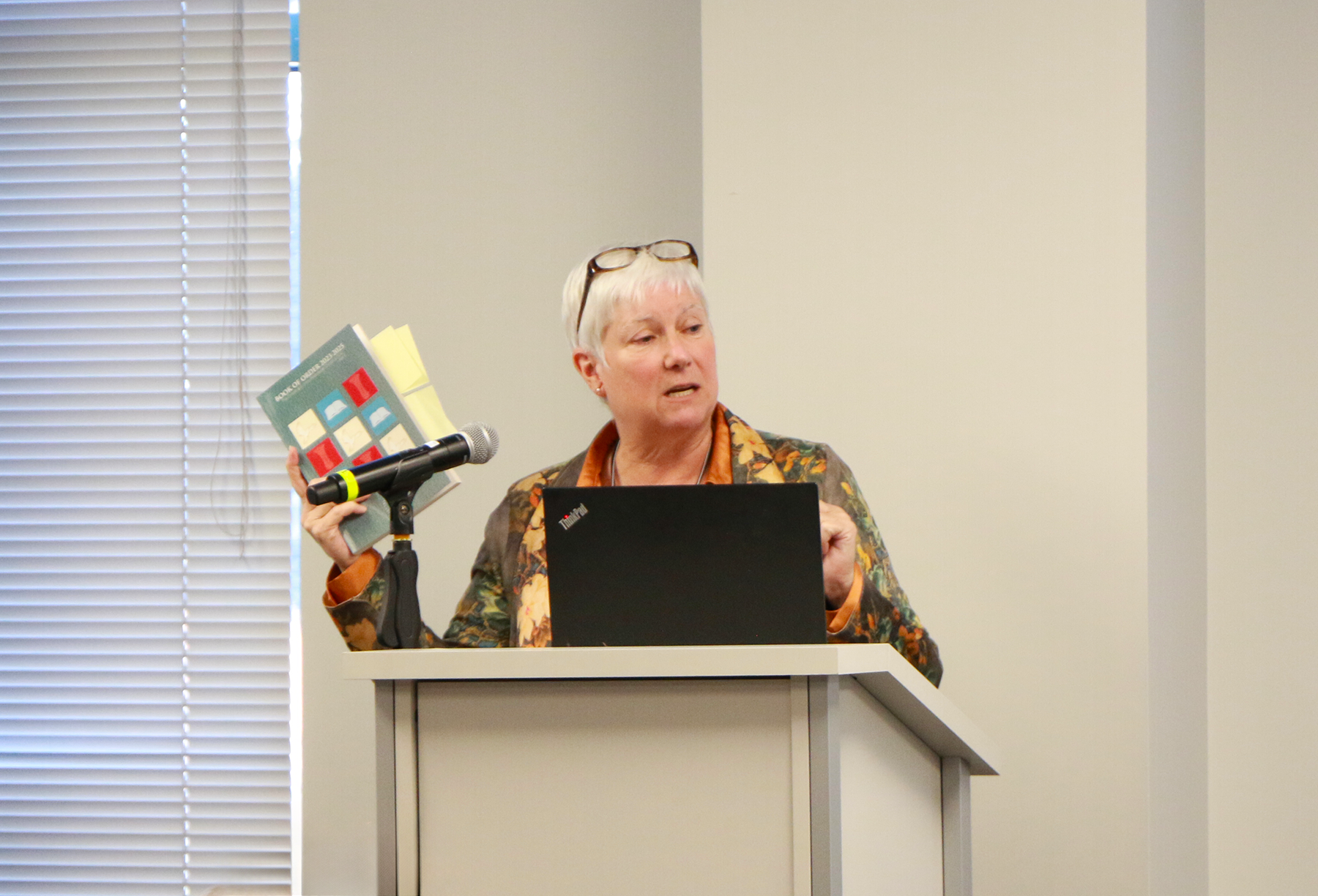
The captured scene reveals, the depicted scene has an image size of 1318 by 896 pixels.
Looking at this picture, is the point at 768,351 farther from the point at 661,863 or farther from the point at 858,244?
the point at 661,863

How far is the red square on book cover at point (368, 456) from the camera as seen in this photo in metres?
1.61

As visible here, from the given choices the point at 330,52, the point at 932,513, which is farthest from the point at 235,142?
the point at 932,513

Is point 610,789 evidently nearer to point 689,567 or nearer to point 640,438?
point 689,567

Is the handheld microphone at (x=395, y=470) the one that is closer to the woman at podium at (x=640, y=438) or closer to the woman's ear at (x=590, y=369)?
the woman at podium at (x=640, y=438)

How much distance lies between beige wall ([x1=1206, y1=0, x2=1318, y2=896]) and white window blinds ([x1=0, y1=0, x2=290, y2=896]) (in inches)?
86.1

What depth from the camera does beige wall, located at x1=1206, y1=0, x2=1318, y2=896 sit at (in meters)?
2.50

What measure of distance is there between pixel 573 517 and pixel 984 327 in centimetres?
147

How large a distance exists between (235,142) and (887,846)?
2523mm

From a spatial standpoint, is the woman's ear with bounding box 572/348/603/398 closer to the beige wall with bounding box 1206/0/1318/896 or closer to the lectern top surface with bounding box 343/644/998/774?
the lectern top surface with bounding box 343/644/998/774

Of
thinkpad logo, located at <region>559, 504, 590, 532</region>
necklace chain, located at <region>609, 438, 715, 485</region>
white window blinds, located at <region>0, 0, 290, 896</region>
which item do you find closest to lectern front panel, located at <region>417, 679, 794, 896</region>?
thinkpad logo, located at <region>559, 504, 590, 532</region>

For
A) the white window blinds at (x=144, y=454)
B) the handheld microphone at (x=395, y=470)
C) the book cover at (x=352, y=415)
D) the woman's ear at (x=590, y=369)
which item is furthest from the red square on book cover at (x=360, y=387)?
the white window blinds at (x=144, y=454)

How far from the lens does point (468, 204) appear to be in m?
2.94

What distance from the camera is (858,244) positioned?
2447 millimetres

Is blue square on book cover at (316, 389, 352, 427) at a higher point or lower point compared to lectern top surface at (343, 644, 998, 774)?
higher
